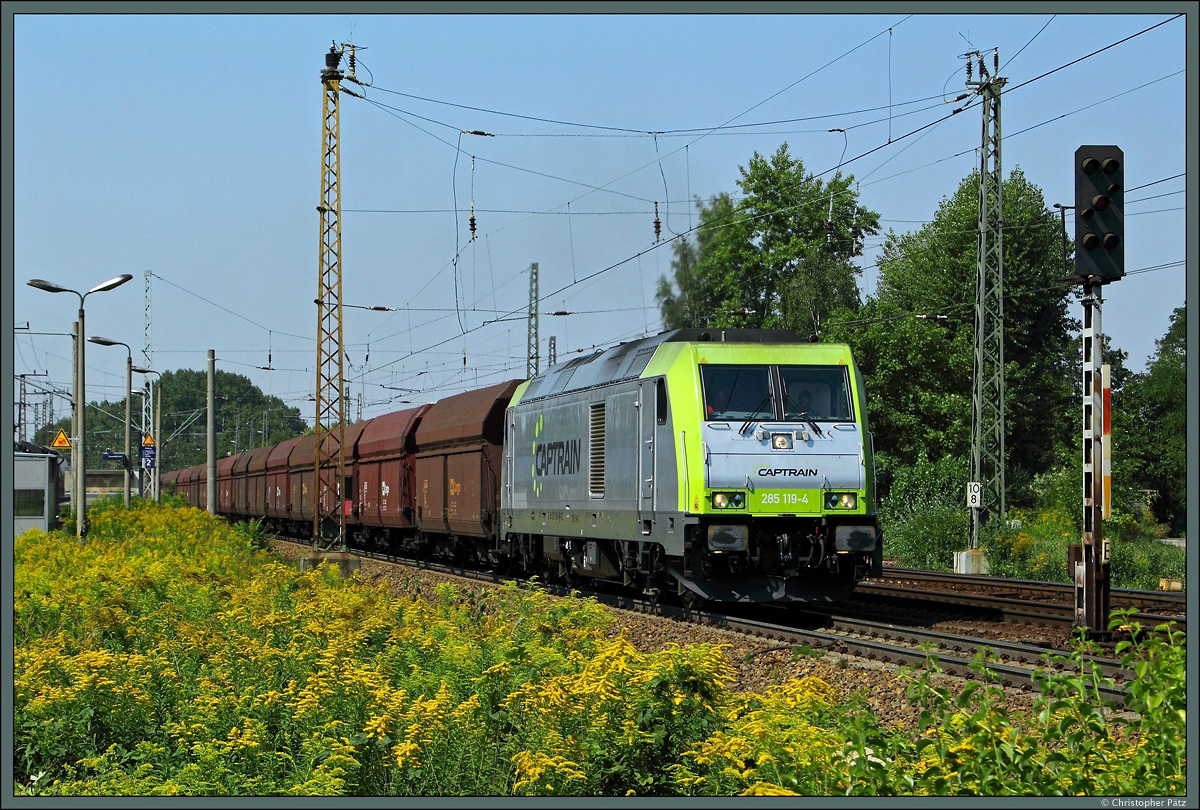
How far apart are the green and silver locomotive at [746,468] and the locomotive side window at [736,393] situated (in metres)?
0.01

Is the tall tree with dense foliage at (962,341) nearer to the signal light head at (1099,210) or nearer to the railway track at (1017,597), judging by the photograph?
the railway track at (1017,597)

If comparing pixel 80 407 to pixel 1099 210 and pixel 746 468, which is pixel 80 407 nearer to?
pixel 746 468

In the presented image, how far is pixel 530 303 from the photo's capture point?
43.6 metres

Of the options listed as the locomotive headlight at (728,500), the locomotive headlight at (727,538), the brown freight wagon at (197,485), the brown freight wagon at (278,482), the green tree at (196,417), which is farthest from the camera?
the green tree at (196,417)

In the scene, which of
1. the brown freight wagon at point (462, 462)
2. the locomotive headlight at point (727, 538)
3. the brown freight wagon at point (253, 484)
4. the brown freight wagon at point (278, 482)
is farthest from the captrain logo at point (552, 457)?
the brown freight wagon at point (253, 484)

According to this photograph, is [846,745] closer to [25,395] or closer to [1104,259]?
[1104,259]

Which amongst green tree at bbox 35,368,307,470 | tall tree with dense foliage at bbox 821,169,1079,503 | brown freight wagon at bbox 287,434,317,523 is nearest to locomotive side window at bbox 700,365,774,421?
brown freight wagon at bbox 287,434,317,523

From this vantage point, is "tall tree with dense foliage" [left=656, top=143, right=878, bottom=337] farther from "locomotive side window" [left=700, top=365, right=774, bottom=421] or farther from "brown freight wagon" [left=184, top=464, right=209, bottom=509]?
"locomotive side window" [left=700, top=365, right=774, bottom=421]

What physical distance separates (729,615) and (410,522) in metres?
15.8

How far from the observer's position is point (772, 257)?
53531 millimetres

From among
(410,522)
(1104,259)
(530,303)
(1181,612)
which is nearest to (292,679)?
(1104,259)

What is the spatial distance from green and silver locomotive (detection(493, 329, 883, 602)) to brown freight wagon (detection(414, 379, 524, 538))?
7773mm

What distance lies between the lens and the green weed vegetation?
A: 554cm

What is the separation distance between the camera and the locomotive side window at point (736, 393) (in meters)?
14.6
